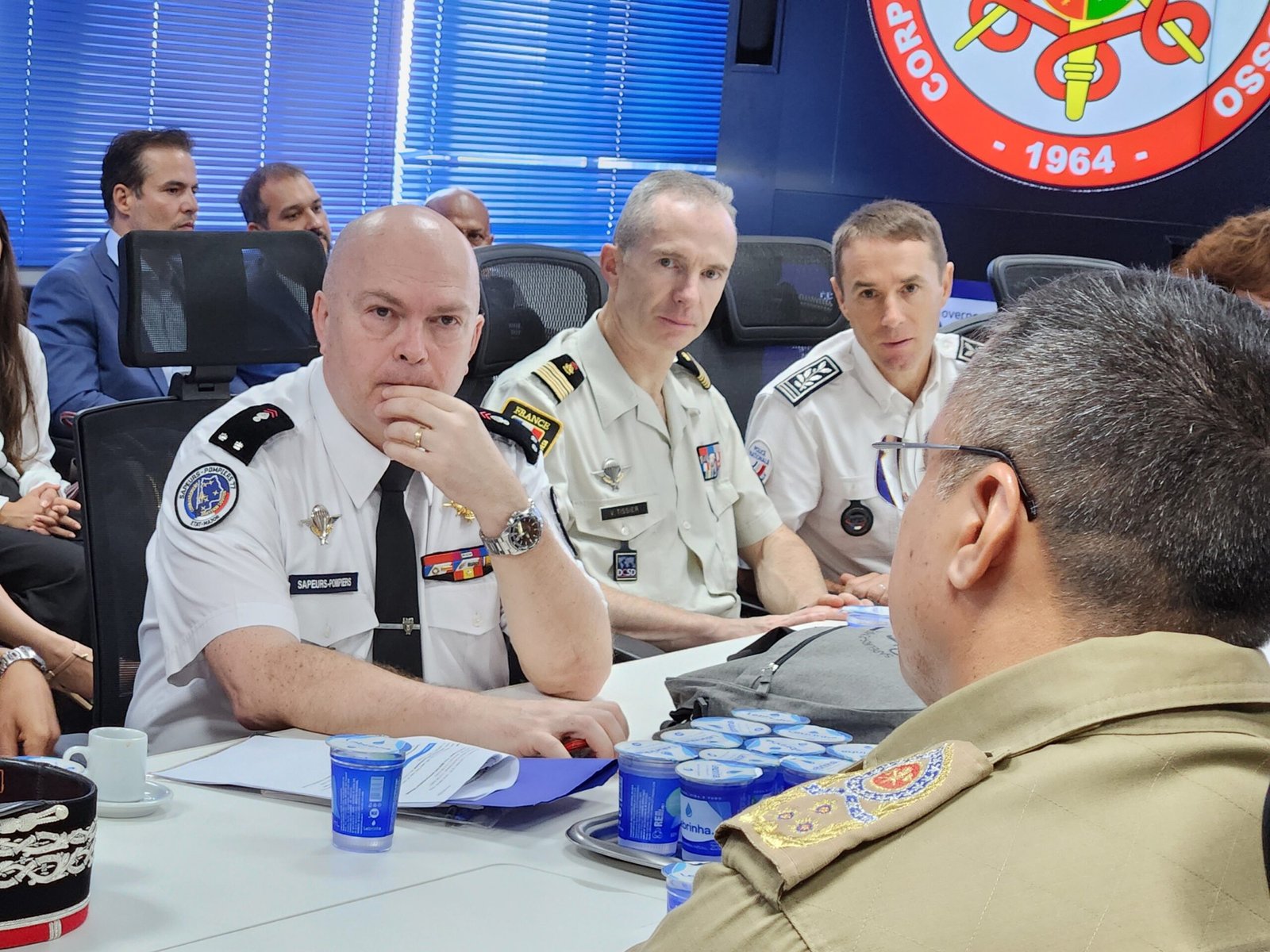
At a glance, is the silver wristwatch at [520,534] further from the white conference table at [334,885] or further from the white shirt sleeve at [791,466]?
the white shirt sleeve at [791,466]

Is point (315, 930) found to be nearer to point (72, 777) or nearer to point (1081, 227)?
point (72, 777)

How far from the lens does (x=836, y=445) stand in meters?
3.19

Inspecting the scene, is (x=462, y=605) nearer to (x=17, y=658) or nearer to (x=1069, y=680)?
(x=17, y=658)

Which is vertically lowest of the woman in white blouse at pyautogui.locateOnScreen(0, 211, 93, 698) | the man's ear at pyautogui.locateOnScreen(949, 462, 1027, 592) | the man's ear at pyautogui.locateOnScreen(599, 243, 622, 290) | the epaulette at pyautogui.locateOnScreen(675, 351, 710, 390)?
the woman in white blouse at pyautogui.locateOnScreen(0, 211, 93, 698)

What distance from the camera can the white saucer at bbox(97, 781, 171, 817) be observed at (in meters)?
1.41

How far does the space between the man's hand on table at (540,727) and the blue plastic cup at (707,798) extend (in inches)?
11.3

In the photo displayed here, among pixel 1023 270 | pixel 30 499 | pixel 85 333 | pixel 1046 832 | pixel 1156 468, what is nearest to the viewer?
pixel 1046 832

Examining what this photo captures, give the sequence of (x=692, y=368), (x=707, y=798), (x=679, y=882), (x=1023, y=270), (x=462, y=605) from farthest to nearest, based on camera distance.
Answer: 1. (x=1023, y=270)
2. (x=692, y=368)
3. (x=462, y=605)
4. (x=707, y=798)
5. (x=679, y=882)

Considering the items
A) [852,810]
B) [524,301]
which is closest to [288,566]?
[852,810]

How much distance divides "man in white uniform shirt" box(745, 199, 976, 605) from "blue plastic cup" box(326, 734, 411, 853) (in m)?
1.85

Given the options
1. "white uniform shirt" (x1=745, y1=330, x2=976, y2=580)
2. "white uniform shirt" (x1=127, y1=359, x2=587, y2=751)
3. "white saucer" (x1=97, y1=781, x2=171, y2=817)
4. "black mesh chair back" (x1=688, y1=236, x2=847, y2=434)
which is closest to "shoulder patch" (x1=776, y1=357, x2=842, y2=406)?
"white uniform shirt" (x1=745, y1=330, x2=976, y2=580)

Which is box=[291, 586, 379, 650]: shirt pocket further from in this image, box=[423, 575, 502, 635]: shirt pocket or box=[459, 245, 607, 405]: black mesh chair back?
box=[459, 245, 607, 405]: black mesh chair back

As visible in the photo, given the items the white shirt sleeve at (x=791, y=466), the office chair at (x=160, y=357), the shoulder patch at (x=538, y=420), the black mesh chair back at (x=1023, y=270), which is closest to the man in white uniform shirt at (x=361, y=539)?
the office chair at (x=160, y=357)

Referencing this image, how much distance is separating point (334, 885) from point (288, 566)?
711 millimetres
